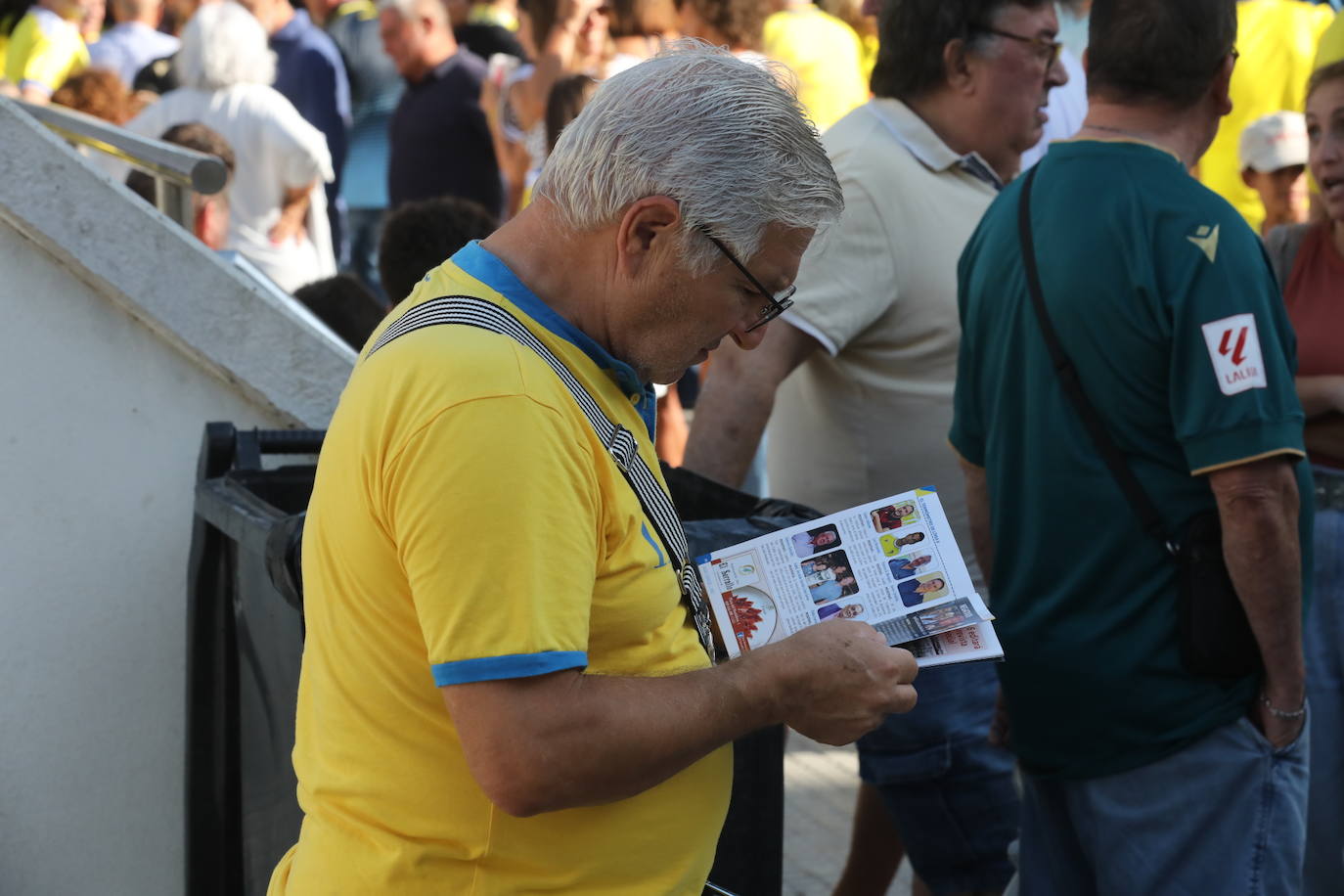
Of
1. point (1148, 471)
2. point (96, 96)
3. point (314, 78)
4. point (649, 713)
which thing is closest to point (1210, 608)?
point (1148, 471)

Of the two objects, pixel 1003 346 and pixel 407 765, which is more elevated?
pixel 1003 346

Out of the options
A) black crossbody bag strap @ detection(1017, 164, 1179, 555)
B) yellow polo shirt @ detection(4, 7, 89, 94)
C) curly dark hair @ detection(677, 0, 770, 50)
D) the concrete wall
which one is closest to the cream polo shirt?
black crossbody bag strap @ detection(1017, 164, 1179, 555)

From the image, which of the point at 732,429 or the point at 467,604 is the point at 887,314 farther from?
the point at 467,604

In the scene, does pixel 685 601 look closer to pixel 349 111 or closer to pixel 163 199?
pixel 163 199

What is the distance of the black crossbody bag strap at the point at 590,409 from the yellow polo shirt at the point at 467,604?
0.05 ft

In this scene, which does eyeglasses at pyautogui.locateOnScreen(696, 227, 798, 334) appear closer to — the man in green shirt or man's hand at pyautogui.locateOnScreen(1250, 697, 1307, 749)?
the man in green shirt

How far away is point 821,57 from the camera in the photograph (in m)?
5.95

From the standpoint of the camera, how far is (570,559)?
4.58 feet

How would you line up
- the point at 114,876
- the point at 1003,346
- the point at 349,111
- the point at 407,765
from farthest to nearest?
the point at 349,111 → the point at 114,876 → the point at 1003,346 → the point at 407,765

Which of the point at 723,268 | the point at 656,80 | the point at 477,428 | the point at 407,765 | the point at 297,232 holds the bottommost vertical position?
the point at 297,232

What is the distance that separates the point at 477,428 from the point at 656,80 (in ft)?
1.41

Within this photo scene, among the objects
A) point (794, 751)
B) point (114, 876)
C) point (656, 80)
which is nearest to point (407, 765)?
point (656, 80)

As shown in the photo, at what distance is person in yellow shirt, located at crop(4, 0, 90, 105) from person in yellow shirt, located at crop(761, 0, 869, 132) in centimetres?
384

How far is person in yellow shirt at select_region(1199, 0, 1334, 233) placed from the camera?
5.41 meters
